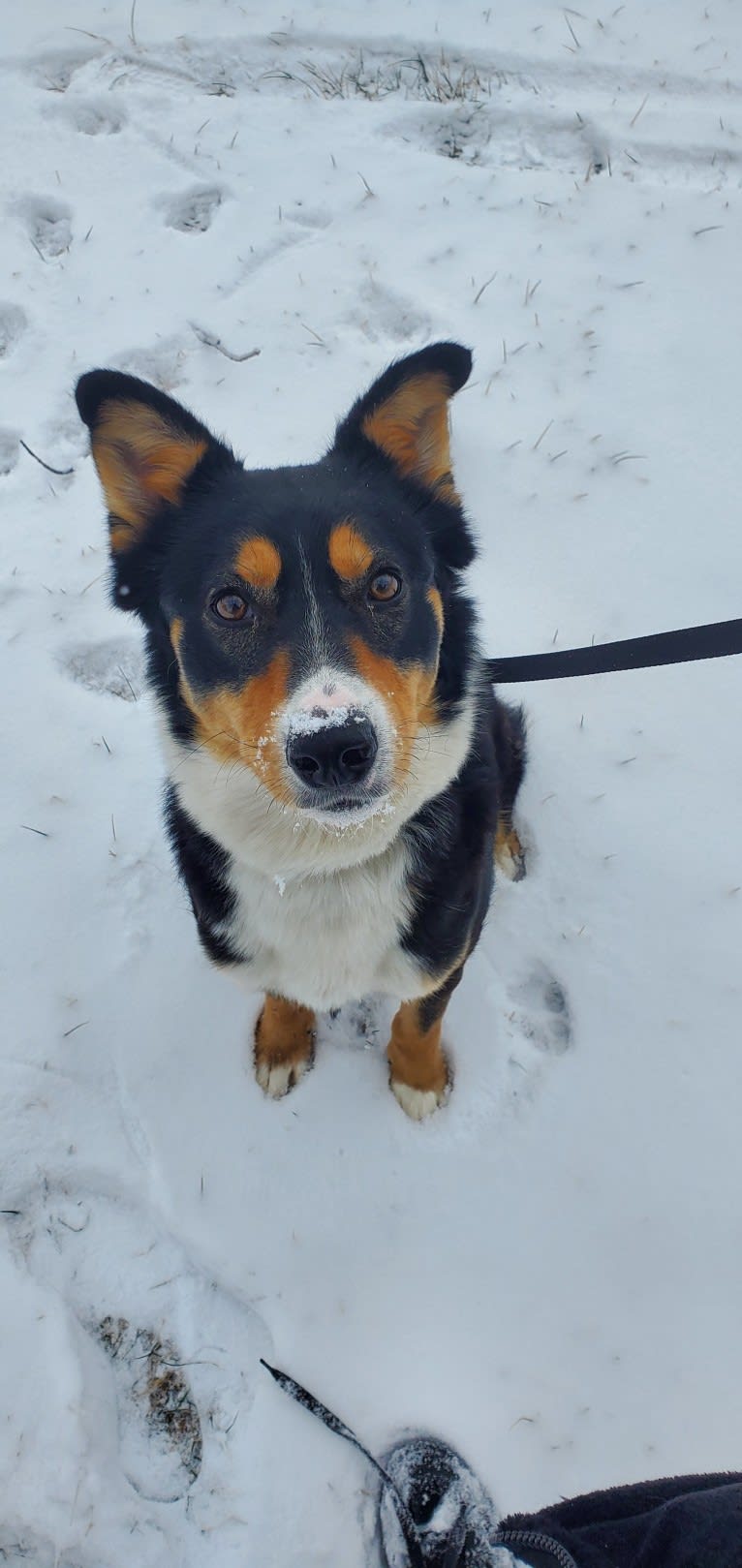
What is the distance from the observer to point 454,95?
466 cm

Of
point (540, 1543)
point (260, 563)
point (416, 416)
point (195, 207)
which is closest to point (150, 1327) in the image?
point (540, 1543)

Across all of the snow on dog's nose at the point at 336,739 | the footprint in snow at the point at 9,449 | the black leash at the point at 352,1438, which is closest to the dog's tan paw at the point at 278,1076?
the black leash at the point at 352,1438

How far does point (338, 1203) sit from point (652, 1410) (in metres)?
1.07

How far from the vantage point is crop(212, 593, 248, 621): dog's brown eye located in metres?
1.95

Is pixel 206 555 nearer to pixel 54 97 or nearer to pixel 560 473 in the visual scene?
pixel 560 473

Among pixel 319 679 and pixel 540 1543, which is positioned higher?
pixel 319 679

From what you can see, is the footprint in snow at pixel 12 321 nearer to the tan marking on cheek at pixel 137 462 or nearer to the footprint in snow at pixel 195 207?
the footprint in snow at pixel 195 207

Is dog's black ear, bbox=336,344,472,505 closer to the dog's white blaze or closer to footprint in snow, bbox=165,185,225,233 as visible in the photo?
the dog's white blaze

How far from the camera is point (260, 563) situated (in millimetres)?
1909

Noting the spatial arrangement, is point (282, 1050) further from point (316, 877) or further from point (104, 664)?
point (104, 664)

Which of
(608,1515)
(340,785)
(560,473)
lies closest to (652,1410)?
(608,1515)

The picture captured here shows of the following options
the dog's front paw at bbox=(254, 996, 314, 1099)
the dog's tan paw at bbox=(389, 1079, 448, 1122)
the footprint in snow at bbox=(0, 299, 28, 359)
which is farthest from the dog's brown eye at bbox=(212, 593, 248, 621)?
the footprint in snow at bbox=(0, 299, 28, 359)

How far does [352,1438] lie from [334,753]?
2.00 m

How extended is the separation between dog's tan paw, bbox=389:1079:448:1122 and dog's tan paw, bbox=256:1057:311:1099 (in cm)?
34
